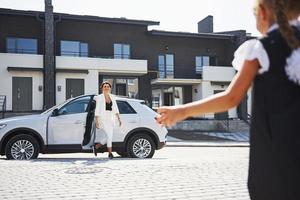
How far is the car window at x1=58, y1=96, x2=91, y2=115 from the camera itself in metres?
11.1

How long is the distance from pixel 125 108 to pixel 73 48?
77.8ft

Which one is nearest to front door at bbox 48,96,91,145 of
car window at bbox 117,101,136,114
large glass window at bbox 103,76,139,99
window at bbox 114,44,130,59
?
car window at bbox 117,101,136,114

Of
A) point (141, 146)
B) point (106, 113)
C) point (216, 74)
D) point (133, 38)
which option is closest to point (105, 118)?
point (106, 113)

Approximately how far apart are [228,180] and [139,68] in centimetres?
2838

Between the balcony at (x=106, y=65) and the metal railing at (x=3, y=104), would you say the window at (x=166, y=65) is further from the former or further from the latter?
the metal railing at (x=3, y=104)

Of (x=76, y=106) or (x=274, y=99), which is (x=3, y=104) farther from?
(x=274, y=99)

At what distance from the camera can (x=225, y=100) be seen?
88.6 inches

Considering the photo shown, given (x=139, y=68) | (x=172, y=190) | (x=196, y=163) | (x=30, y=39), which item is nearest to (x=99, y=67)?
(x=139, y=68)

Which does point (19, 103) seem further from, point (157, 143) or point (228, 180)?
point (228, 180)

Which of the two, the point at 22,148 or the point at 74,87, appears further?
the point at 74,87

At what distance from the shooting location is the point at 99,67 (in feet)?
109

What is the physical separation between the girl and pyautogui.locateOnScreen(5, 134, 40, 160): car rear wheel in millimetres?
8893

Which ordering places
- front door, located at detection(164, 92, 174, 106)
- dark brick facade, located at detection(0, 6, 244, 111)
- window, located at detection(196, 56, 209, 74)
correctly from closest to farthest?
dark brick facade, located at detection(0, 6, 244, 111) → front door, located at detection(164, 92, 174, 106) → window, located at detection(196, 56, 209, 74)

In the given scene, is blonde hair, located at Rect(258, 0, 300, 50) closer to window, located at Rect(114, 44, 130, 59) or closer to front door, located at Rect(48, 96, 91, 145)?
front door, located at Rect(48, 96, 91, 145)
